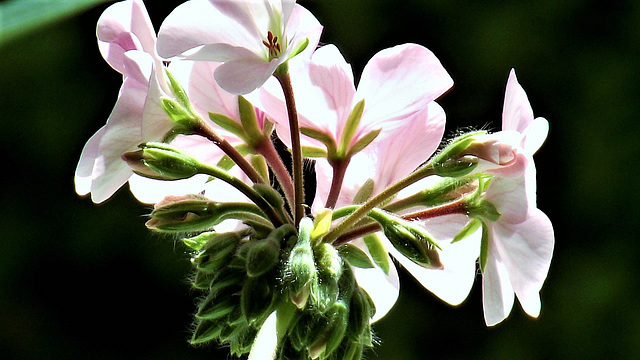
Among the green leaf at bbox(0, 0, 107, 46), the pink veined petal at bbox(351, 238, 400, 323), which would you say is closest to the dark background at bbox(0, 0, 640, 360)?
the pink veined petal at bbox(351, 238, 400, 323)

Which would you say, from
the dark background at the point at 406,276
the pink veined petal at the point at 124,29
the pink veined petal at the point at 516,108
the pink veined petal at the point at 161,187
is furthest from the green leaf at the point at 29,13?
the dark background at the point at 406,276

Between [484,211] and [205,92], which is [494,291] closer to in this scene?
[484,211]

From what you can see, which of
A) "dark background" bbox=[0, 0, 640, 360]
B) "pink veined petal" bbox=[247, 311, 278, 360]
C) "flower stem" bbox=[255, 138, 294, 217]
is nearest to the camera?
"pink veined petal" bbox=[247, 311, 278, 360]

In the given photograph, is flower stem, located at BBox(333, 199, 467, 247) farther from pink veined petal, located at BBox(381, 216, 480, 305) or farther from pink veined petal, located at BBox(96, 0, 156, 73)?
pink veined petal, located at BBox(96, 0, 156, 73)

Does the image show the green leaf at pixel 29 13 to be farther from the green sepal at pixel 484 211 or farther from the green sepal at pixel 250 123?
the green sepal at pixel 484 211

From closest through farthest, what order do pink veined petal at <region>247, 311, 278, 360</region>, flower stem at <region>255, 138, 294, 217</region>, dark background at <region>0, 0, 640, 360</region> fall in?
pink veined petal at <region>247, 311, 278, 360</region>
flower stem at <region>255, 138, 294, 217</region>
dark background at <region>0, 0, 640, 360</region>

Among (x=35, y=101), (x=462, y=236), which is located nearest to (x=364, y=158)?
(x=462, y=236)

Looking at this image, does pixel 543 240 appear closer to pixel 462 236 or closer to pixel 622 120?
pixel 462 236
